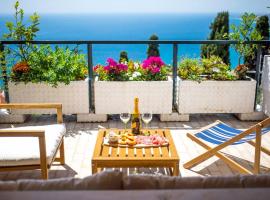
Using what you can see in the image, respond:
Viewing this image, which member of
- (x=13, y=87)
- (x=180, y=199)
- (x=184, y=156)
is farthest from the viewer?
(x=13, y=87)

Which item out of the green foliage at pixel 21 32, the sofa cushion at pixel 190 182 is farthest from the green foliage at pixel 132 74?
the sofa cushion at pixel 190 182

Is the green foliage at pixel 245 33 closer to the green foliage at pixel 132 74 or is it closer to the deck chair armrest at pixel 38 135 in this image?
the green foliage at pixel 132 74

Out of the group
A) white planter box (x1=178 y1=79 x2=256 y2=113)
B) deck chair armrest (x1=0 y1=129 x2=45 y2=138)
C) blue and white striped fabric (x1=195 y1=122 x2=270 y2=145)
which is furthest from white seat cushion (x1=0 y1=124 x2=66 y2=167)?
white planter box (x1=178 y1=79 x2=256 y2=113)

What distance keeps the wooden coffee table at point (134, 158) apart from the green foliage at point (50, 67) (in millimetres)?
1849

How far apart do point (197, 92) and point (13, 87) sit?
2.29 meters

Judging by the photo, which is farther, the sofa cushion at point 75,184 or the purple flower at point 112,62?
the purple flower at point 112,62

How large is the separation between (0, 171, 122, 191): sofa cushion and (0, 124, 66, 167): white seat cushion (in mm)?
1258

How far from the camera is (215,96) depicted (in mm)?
5121

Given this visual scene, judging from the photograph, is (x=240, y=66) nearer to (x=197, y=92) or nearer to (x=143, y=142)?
(x=197, y=92)

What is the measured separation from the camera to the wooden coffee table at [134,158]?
3109 millimetres

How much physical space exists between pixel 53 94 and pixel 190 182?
344 centimetres

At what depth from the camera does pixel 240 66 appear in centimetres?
518

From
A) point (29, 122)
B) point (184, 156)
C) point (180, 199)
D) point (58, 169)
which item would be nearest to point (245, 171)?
point (184, 156)

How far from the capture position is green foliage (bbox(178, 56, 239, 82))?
5.14 metres
